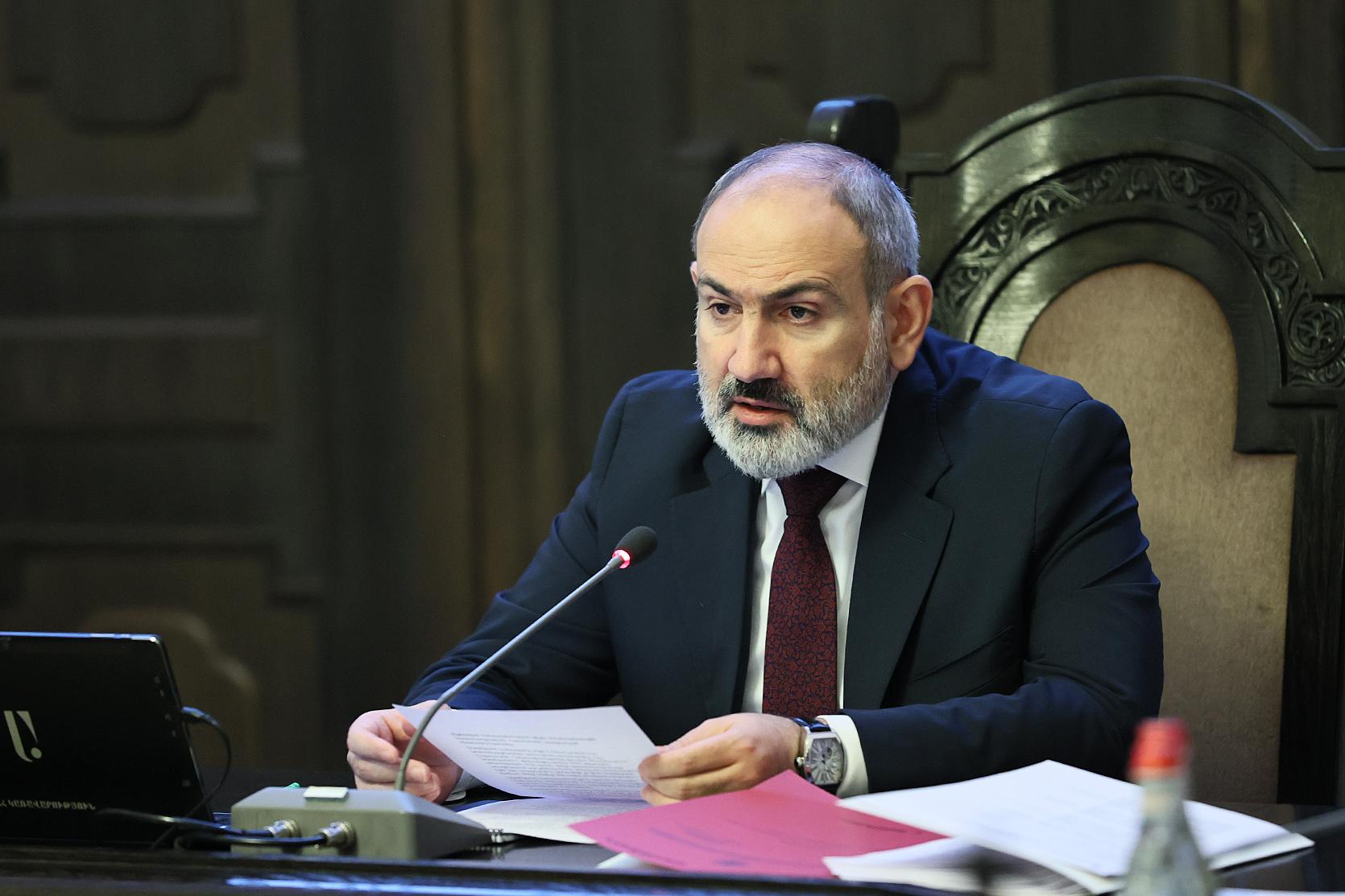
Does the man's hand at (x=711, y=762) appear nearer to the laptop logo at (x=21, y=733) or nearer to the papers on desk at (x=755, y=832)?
the papers on desk at (x=755, y=832)

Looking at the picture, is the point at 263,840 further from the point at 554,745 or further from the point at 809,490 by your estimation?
the point at 809,490

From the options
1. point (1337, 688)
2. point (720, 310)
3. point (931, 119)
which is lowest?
point (1337, 688)

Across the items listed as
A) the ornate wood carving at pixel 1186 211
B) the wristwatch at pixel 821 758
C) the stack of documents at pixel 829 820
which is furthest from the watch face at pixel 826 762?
the ornate wood carving at pixel 1186 211

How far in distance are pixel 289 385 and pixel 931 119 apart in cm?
135

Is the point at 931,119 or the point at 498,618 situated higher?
the point at 931,119

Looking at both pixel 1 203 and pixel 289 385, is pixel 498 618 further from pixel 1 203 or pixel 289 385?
pixel 1 203

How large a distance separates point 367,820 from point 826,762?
44 cm

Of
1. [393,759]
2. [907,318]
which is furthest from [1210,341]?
[393,759]

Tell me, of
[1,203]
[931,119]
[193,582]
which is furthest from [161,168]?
[931,119]

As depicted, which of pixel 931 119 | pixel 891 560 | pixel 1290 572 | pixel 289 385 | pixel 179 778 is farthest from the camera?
pixel 289 385

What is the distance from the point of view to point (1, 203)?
3.43m

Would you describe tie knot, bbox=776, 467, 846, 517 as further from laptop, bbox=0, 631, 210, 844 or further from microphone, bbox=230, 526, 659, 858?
laptop, bbox=0, 631, 210, 844

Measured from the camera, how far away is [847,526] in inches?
74.6

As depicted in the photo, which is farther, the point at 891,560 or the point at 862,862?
the point at 891,560
